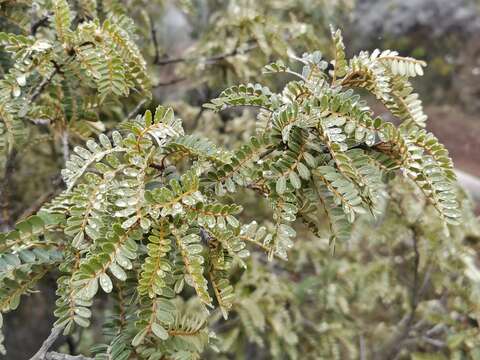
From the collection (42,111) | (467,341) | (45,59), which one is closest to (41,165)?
(42,111)

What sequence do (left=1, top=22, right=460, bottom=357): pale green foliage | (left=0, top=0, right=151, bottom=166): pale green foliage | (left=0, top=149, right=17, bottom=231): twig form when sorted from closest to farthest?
(left=1, top=22, right=460, bottom=357): pale green foliage
(left=0, top=0, right=151, bottom=166): pale green foliage
(left=0, top=149, right=17, bottom=231): twig

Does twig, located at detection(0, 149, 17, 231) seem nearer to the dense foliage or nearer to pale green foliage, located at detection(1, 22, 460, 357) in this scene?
the dense foliage

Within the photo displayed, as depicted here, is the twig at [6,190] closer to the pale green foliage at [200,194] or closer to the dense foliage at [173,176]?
the dense foliage at [173,176]

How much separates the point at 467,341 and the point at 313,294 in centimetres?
72

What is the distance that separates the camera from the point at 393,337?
6.86ft

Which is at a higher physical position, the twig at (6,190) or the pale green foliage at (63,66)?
the pale green foliage at (63,66)

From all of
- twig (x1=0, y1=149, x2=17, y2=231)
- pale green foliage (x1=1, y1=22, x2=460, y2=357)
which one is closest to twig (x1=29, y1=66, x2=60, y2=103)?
twig (x1=0, y1=149, x2=17, y2=231)

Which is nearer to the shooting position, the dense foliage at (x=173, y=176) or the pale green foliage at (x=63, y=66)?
the dense foliage at (x=173, y=176)

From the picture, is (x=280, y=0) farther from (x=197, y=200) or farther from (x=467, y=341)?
(x=197, y=200)

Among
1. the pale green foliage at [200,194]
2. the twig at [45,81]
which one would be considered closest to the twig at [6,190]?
the twig at [45,81]

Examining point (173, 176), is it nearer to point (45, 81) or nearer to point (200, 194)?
point (200, 194)

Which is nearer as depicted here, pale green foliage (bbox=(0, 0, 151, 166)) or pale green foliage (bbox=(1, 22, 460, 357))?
pale green foliage (bbox=(1, 22, 460, 357))

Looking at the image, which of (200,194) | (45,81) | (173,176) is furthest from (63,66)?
(200,194)

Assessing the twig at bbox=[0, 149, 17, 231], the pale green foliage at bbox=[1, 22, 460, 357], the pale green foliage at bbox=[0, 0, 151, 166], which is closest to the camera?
the pale green foliage at bbox=[1, 22, 460, 357]
